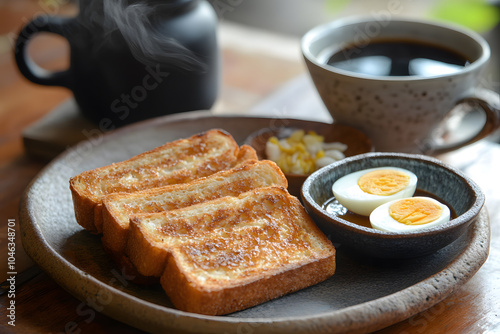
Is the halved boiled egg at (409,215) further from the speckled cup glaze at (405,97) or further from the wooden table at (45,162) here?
the speckled cup glaze at (405,97)

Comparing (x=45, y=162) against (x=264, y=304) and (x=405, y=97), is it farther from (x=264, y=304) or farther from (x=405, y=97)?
(x=405, y=97)

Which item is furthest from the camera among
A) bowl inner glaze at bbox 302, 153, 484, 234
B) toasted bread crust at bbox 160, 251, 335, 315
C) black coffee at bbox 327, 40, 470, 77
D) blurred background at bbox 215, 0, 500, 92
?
blurred background at bbox 215, 0, 500, 92

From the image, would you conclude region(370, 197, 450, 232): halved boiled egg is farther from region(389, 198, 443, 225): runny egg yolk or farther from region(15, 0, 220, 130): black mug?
region(15, 0, 220, 130): black mug

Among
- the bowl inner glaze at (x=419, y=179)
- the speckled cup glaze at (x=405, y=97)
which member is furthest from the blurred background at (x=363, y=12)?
the bowl inner glaze at (x=419, y=179)

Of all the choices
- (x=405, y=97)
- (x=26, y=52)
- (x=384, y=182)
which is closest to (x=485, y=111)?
(x=405, y=97)

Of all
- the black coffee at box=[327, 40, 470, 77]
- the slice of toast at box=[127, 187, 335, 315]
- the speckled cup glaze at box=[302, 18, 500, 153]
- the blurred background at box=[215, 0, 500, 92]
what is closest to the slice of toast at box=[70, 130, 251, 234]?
the slice of toast at box=[127, 187, 335, 315]
